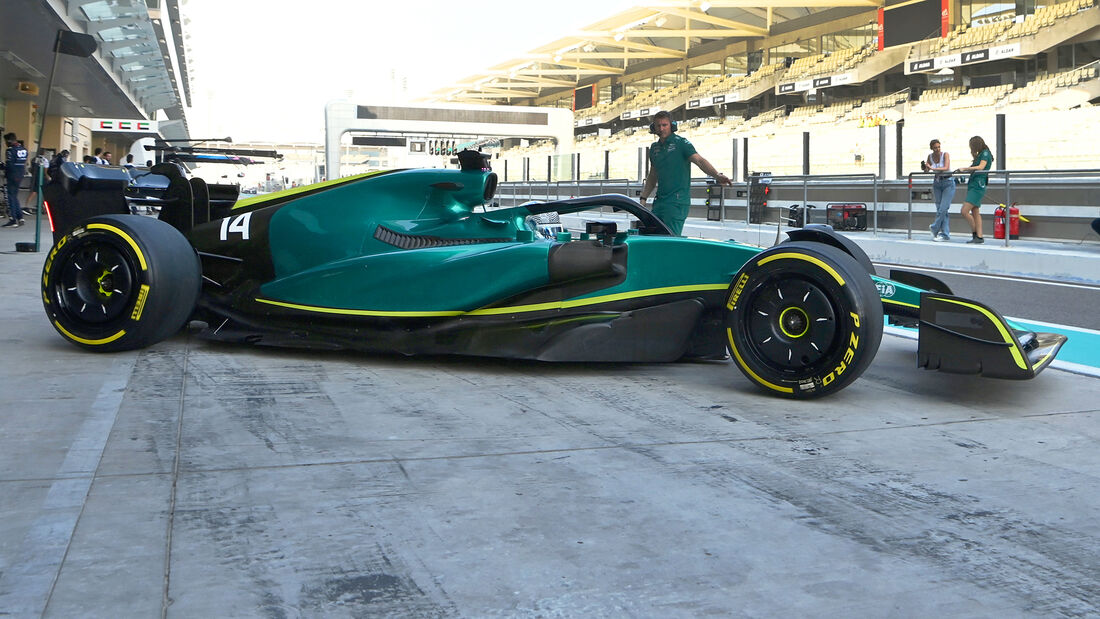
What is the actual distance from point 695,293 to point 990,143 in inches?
614

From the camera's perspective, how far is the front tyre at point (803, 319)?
4031 mm

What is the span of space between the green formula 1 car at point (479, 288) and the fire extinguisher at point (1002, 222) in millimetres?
11106

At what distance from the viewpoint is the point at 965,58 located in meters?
41.8

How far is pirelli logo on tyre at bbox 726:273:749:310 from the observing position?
14.2 ft

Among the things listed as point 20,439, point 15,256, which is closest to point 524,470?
point 20,439

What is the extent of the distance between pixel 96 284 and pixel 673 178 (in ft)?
15.0

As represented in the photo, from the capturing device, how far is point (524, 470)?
315cm

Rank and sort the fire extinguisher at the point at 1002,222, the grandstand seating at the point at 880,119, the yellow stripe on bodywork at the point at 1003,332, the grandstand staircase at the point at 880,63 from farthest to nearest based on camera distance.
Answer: the grandstand staircase at the point at 880,63, the grandstand seating at the point at 880,119, the fire extinguisher at the point at 1002,222, the yellow stripe on bodywork at the point at 1003,332

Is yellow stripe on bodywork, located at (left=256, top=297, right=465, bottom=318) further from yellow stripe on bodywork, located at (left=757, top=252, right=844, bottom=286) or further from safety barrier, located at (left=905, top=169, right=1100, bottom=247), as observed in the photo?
safety barrier, located at (left=905, top=169, right=1100, bottom=247)

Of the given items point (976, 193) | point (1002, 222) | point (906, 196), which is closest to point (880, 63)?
point (906, 196)

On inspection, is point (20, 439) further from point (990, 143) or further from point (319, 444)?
point (990, 143)

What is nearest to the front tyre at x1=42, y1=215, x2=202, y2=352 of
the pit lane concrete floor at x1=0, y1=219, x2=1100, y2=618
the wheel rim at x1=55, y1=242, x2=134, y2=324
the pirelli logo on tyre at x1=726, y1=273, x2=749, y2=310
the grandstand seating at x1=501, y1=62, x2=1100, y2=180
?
the wheel rim at x1=55, y1=242, x2=134, y2=324

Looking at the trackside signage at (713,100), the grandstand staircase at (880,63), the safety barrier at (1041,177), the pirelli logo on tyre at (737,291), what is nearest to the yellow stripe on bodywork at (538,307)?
the pirelli logo on tyre at (737,291)

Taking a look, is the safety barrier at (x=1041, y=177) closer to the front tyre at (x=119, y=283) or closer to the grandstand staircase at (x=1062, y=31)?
the front tyre at (x=119, y=283)
